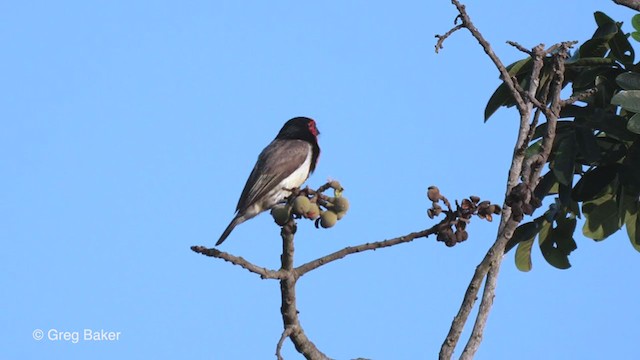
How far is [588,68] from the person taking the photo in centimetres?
476

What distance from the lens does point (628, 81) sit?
4.33m

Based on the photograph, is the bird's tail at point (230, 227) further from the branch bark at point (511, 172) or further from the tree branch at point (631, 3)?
the tree branch at point (631, 3)

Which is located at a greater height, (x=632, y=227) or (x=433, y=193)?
(x=632, y=227)

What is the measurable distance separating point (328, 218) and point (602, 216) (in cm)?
177

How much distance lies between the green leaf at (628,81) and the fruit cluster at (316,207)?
4.64ft

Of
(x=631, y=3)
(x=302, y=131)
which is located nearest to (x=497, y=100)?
(x=631, y=3)

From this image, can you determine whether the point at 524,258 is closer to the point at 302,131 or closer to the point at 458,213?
the point at 458,213

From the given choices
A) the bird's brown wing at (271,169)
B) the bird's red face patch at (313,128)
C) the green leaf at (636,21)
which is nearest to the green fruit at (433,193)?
the green leaf at (636,21)

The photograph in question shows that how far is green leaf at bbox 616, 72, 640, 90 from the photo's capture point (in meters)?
4.31

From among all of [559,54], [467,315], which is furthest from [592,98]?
[467,315]

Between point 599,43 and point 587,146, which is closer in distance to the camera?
point 587,146

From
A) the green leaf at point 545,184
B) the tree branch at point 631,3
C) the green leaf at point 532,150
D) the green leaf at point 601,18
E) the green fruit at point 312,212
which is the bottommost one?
the green fruit at point 312,212

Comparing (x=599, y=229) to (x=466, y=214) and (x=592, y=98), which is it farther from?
(x=466, y=214)

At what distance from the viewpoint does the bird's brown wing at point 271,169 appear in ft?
24.0
